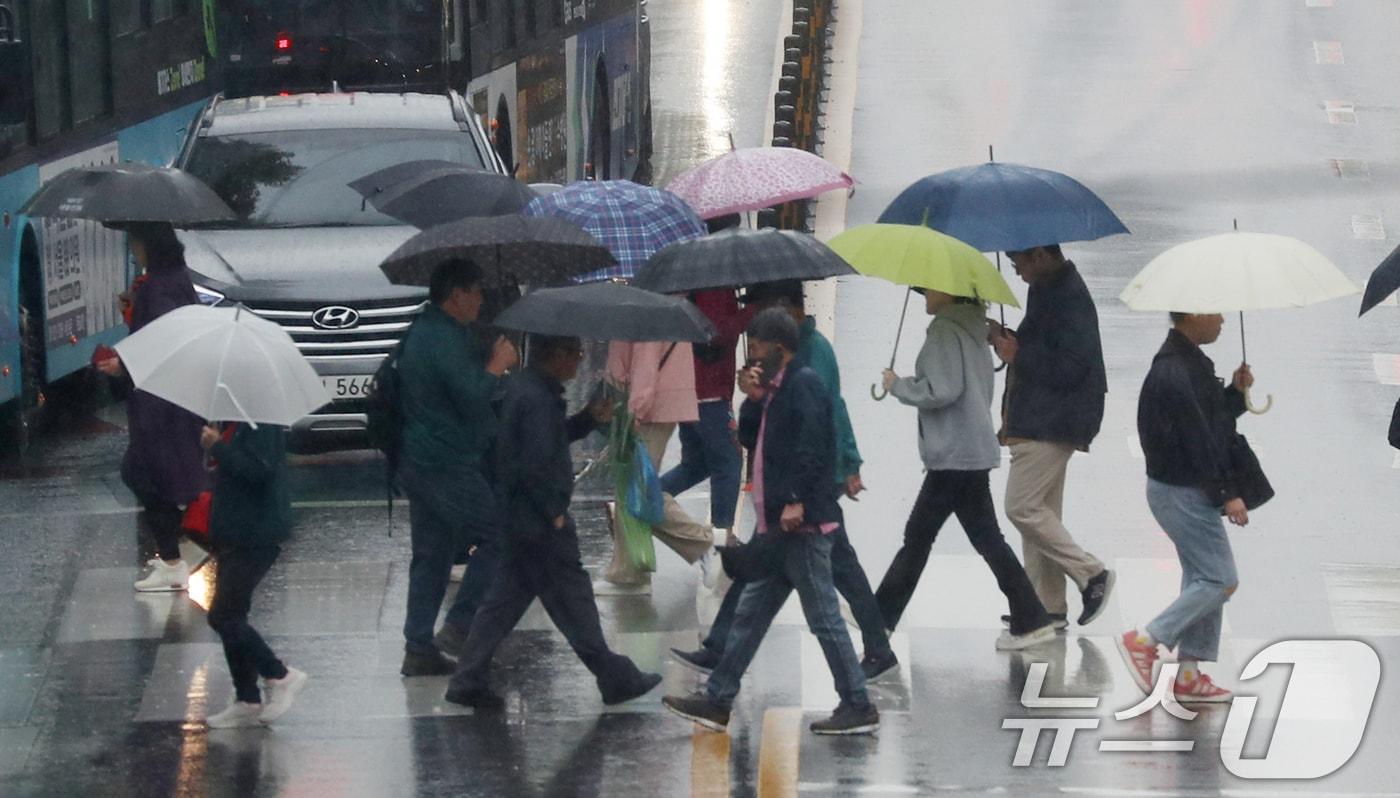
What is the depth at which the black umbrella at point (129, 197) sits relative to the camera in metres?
11.2

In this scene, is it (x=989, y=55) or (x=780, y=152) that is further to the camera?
(x=989, y=55)

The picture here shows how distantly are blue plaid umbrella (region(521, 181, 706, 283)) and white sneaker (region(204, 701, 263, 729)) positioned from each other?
8.92 ft

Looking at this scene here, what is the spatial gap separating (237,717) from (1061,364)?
368 centimetres

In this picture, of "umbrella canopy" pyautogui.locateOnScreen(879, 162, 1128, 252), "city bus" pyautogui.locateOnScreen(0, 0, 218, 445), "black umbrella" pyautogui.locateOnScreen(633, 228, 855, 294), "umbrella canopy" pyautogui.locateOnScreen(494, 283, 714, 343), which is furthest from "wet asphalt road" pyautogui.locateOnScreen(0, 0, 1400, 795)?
"umbrella canopy" pyautogui.locateOnScreen(879, 162, 1128, 252)

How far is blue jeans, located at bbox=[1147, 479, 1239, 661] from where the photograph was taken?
31.3 feet

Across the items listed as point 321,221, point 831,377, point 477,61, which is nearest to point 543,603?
point 831,377

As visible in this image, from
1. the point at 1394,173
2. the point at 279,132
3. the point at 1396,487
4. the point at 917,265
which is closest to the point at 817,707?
the point at 917,265

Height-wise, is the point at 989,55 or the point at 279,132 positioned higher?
the point at 279,132

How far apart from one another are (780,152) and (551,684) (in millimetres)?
3267

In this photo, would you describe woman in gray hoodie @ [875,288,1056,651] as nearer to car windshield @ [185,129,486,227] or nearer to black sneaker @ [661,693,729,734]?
black sneaker @ [661,693,729,734]

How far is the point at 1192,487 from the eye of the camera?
954 cm

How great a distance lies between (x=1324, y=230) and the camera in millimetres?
21234

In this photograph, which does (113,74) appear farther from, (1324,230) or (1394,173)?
(1394,173)

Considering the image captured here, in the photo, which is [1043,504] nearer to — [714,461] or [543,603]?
[714,461]
